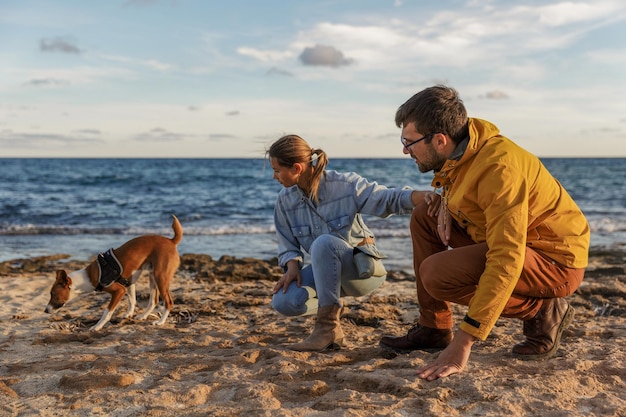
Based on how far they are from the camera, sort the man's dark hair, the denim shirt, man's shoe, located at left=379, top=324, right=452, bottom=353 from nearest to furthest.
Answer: the man's dark hair
man's shoe, located at left=379, top=324, right=452, bottom=353
the denim shirt

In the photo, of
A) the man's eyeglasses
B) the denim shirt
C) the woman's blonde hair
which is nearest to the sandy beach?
the denim shirt

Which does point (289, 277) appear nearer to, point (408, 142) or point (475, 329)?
point (408, 142)

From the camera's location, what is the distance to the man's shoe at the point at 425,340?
361 cm

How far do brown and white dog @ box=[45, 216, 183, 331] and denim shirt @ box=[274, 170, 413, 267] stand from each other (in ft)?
4.27

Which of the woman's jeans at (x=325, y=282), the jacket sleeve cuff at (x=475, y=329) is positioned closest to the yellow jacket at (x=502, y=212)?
the jacket sleeve cuff at (x=475, y=329)

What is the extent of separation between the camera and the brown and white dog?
4984mm

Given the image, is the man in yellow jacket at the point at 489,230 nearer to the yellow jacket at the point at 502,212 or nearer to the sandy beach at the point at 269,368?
the yellow jacket at the point at 502,212

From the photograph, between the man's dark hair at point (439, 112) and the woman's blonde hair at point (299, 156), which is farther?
the woman's blonde hair at point (299, 156)

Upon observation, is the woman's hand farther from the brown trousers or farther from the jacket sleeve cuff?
the jacket sleeve cuff

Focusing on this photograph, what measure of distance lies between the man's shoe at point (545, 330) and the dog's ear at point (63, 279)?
363 cm

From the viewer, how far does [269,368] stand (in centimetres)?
337

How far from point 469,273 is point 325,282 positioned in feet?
3.38

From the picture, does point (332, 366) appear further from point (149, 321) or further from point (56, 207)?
point (56, 207)

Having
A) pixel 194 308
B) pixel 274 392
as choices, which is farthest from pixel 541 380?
pixel 194 308
